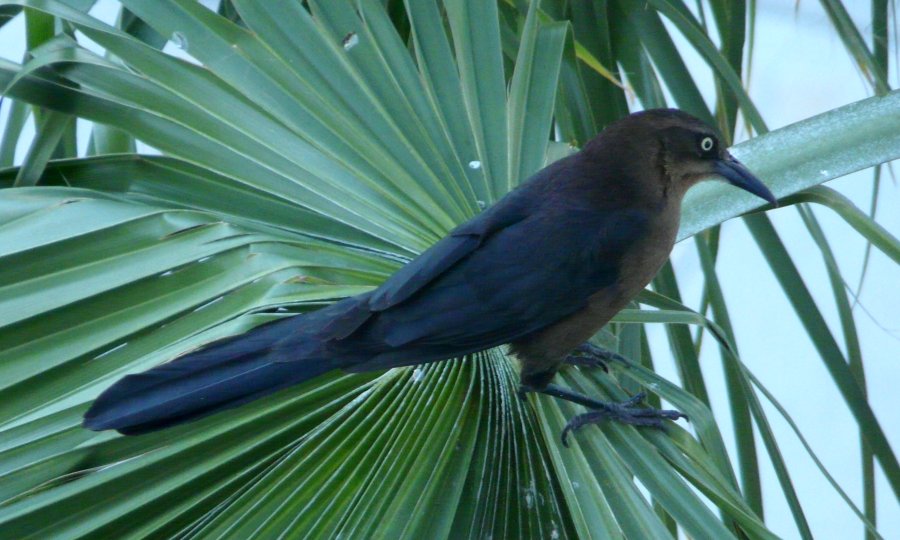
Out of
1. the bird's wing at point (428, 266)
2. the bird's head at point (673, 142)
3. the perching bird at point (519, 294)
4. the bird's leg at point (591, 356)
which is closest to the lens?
the perching bird at point (519, 294)

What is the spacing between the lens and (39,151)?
51.6 inches

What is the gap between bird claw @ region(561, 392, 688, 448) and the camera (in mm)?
1197

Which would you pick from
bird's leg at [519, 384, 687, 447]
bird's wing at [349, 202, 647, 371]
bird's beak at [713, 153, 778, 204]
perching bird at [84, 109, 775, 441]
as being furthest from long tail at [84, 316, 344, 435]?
bird's beak at [713, 153, 778, 204]

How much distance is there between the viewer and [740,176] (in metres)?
1.46

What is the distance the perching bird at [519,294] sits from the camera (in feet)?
3.64

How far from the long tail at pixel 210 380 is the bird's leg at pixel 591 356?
0.46 m

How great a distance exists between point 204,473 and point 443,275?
47cm

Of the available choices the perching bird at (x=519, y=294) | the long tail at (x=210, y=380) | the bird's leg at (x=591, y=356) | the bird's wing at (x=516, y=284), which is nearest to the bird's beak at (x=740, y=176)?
the perching bird at (x=519, y=294)

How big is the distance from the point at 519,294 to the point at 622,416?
10.0 inches

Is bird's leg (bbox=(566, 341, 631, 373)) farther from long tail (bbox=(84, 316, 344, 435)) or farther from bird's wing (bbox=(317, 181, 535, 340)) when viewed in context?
long tail (bbox=(84, 316, 344, 435))

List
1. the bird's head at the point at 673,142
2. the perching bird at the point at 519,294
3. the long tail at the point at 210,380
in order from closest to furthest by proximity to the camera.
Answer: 1. the long tail at the point at 210,380
2. the perching bird at the point at 519,294
3. the bird's head at the point at 673,142

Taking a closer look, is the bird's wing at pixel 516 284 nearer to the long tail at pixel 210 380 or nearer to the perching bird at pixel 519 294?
the perching bird at pixel 519 294

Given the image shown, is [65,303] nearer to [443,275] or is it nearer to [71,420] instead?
[71,420]

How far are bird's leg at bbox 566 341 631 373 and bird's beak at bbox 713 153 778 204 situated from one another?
30 centimetres
